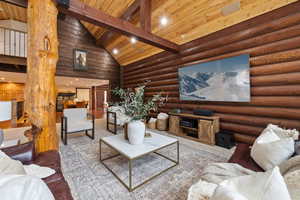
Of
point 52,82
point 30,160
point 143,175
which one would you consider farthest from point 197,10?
point 30,160

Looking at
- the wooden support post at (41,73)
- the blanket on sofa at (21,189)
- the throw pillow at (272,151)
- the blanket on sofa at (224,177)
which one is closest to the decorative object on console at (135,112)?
the blanket on sofa at (224,177)

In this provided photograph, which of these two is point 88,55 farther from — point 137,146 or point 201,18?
point 137,146

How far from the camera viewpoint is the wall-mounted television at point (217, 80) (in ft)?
9.09

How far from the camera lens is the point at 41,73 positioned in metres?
1.98

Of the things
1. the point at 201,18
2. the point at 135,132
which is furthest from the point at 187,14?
the point at 135,132

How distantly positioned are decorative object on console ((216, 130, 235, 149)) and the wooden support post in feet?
10.8

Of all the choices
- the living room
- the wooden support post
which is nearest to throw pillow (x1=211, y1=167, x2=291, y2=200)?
the living room

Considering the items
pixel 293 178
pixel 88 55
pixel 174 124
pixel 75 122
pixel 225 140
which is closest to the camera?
pixel 293 178

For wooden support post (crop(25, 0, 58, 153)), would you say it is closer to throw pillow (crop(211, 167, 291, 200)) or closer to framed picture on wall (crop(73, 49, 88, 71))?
throw pillow (crop(211, 167, 291, 200))

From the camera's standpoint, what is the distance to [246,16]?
2.69 meters

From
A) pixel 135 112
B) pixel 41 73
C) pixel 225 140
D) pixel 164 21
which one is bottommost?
pixel 225 140

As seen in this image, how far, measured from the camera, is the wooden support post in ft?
6.40

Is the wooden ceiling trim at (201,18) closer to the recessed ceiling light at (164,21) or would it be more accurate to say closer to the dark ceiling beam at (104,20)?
the recessed ceiling light at (164,21)

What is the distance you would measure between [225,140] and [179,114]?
1.27 meters
